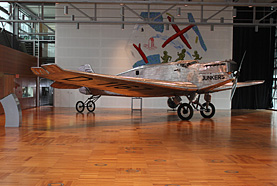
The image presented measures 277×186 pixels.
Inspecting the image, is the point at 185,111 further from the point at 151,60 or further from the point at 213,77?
the point at 151,60

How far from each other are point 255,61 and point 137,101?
7.55 m

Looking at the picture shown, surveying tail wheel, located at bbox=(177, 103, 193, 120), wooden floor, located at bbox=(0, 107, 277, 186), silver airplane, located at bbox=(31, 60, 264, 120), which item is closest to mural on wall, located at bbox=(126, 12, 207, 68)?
silver airplane, located at bbox=(31, 60, 264, 120)

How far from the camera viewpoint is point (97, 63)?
53.2 feet

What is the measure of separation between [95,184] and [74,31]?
47.3 feet

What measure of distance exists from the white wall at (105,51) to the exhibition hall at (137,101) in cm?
6

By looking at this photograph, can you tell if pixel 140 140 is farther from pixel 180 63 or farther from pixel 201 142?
pixel 180 63

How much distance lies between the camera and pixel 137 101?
52.1 ft

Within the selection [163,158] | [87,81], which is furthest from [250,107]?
[163,158]

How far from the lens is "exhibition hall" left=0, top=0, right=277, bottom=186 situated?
144 inches

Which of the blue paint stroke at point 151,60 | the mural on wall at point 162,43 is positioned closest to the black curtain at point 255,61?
the mural on wall at point 162,43

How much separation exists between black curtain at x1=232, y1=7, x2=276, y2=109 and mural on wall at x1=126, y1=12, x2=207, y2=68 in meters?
2.46

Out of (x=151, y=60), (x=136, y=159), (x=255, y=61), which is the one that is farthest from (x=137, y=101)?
(x=136, y=159)

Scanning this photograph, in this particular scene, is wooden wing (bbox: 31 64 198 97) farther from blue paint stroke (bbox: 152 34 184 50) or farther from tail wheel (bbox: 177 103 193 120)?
blue paint stroke (bbox: 152 34 184 50)

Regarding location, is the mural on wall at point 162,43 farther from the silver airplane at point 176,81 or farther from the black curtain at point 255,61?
the silver airplane at point 176,81
